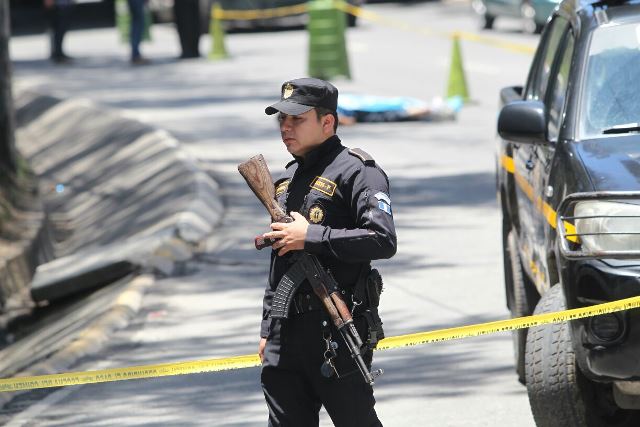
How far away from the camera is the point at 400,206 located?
12594mm

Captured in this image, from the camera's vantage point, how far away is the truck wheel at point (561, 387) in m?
5.83

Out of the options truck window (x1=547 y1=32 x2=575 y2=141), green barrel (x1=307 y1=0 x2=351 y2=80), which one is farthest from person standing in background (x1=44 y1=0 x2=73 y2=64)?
truck window (x1=547 y1=32 x2=575 y2=141)

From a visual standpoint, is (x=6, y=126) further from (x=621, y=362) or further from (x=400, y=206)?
(x=621, y=362)

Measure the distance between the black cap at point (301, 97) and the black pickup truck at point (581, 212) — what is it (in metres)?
1.15

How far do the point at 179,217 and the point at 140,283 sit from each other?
1.94 metres

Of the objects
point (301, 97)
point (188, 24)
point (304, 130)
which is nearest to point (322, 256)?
point (304, 130)

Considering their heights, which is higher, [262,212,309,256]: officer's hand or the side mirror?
[262,212,309,256]: officer's hand

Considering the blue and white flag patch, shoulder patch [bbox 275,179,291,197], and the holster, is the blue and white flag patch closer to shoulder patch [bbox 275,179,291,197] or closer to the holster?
the holster

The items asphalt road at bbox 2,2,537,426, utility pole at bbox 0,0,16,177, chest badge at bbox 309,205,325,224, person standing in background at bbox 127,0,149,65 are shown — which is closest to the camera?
chest badge at bbox 309,205,325,224

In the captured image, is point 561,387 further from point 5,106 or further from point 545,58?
point 5,106

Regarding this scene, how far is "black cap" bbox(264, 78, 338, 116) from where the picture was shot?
4.86 m

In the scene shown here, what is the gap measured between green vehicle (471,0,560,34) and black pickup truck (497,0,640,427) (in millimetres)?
20113

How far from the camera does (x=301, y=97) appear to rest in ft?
16.0

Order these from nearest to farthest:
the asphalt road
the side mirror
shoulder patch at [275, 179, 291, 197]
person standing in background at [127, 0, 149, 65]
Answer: shoulder patch at [275, 179, 291, 197] → the side mirror → the asphalt road → person standing in background at [127, 0, 149, 65]
